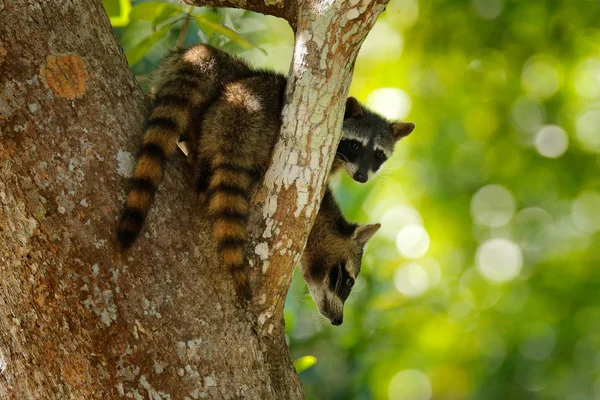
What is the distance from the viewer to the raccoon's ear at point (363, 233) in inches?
254

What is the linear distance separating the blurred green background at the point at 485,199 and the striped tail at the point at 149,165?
17.1 ft

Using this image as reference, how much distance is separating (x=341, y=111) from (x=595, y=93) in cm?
934

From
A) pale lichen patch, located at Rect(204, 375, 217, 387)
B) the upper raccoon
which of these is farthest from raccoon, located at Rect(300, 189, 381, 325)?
pale lichen patch, located at Rect(204, 375, 217, 387)

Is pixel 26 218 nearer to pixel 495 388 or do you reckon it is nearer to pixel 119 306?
pixel 119 306

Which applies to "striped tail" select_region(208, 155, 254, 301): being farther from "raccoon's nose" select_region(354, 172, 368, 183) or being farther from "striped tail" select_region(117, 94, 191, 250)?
"raccoon's nose" select_region(354, 172, 368, 183)

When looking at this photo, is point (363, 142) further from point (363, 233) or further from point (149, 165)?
point (149, 165)

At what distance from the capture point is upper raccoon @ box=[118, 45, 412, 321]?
3879 millimetres

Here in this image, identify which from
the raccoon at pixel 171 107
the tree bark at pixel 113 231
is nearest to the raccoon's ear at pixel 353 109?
the raccoon at pixel 171 107

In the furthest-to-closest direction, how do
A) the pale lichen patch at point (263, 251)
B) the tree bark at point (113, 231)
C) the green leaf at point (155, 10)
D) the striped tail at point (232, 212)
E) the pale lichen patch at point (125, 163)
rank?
1. the green leaf at point (155, 10)
2. the pale lichen patch at point (263, 251)
3. the striped tail at point (232, 212)
4. the pale lichen patch at point (125, 163)
5. the tree bark at point (113, 231)

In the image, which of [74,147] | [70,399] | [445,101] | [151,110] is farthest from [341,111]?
[445,101]

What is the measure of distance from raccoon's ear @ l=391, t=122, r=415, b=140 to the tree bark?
3.69 m

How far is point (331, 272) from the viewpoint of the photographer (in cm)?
637

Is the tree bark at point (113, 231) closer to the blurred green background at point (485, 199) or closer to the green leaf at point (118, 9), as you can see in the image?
the green leaf at point (118, 9)

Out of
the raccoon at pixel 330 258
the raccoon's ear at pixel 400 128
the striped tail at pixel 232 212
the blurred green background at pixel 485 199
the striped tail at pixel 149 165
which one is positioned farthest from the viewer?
the blurred green background at pixel 485 199
